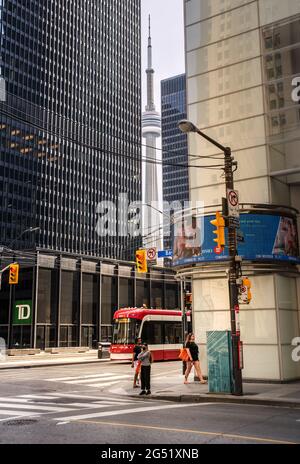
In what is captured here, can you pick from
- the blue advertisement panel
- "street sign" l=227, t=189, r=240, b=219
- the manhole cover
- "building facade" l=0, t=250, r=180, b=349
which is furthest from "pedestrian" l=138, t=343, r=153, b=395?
"building facade" l=0, t=250, r=180, b=349

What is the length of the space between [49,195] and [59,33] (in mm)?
45188

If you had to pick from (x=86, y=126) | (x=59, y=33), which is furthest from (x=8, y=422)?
(x=59, y=33)

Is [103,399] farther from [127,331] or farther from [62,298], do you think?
[62,298]

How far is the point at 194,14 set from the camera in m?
23.6

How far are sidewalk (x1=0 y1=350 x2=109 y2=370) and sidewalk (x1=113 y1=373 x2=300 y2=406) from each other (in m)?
16.6

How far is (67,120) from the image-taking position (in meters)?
144

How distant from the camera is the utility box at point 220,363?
649 inches

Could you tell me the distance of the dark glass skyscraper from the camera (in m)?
123

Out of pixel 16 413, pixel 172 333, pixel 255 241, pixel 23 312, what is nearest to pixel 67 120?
pixel 23 312

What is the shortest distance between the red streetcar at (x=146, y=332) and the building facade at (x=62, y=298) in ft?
82.7

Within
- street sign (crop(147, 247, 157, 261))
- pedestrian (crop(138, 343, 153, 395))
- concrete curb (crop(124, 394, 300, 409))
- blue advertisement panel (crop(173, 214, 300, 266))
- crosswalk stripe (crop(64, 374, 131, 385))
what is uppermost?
street sign (crop(147, 247, 157, 261))

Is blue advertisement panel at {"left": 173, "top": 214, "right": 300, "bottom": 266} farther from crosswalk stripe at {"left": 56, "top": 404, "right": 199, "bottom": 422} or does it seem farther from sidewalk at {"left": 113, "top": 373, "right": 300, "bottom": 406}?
crosswalk stripe at {"left": 56, "top": 404, "right": 199, "bottom": 422}

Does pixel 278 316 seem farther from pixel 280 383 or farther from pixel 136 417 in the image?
pixel 136 417

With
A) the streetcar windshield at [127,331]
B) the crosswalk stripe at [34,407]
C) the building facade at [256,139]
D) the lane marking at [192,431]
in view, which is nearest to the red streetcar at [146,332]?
the streetcar windshield at [127,331]
